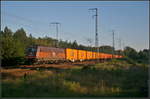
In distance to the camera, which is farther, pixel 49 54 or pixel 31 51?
pixel 49 54

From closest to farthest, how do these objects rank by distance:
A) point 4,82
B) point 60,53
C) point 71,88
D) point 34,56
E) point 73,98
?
point 73,98 < point 71,88 < point 4,82 < point 34,56 < point 60,53

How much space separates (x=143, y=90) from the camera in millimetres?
11633

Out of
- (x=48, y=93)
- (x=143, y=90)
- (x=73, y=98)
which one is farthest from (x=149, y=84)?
(x=48, y=93)

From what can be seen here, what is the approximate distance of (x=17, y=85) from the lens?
41.9 ft

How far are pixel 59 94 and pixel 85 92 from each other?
142cm

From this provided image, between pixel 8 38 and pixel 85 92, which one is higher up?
pixel 8 38

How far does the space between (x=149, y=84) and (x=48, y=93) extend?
4855 mm

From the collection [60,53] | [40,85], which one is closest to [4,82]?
[40,85]

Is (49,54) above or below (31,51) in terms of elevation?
below

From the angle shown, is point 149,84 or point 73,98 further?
point 149,84

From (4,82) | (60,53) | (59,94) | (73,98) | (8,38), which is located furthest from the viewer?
(60,53)

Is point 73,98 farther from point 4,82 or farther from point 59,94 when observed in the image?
point 4,82

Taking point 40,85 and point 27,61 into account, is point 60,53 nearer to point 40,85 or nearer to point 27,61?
point 27,61

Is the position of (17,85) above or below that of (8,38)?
below
